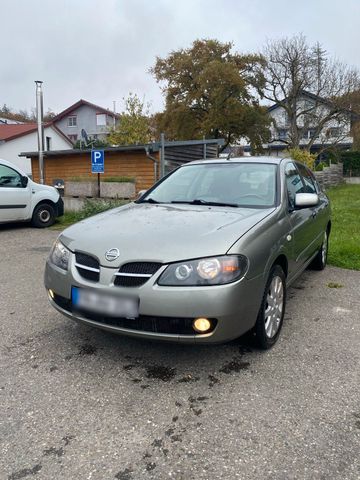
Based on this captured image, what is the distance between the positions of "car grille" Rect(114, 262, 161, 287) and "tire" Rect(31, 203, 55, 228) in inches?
308

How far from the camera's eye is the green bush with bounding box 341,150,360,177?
3155 cm

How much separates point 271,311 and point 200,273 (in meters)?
0.93

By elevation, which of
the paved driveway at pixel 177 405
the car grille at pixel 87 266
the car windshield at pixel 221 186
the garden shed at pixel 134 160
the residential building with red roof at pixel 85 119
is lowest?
the paved driveway at pixel 177 405

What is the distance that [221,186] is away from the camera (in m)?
4.06

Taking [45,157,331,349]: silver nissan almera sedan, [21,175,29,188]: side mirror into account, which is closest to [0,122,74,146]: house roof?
[21,175,29,188]: side mirror

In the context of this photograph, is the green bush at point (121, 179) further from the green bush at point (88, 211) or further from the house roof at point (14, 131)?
the house roof at point (14, 131)

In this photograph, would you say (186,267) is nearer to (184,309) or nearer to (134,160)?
(184,309)

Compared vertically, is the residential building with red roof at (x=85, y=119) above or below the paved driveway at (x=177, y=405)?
above

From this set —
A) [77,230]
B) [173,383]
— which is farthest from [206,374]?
[77,230]

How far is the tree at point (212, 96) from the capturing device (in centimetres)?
3006

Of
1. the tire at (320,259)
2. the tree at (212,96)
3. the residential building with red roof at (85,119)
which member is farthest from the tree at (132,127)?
the tire at (320,259)

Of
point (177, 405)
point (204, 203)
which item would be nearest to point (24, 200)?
point (204, 203)

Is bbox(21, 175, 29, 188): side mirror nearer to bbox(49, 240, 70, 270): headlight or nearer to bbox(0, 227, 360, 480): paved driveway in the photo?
bbox(0, 227, 360, 480): paved driveway

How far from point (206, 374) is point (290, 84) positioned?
32182mm
